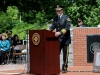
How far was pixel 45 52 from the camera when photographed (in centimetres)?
928

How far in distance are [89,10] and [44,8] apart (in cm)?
434

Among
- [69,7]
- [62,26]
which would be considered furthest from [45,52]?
[69,7]

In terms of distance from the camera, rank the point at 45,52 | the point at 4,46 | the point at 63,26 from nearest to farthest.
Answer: the point at 45,52 < the point at 63,26 < the point at 4,46

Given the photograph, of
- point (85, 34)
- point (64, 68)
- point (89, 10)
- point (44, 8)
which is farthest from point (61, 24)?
point (44, 8)

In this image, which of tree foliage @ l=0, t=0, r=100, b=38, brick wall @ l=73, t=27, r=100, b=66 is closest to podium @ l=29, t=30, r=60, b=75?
brick wall @ l=73, t=27, r=100, b=66

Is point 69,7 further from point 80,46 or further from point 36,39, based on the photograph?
point 36,39

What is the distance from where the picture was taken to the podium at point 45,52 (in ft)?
30.4

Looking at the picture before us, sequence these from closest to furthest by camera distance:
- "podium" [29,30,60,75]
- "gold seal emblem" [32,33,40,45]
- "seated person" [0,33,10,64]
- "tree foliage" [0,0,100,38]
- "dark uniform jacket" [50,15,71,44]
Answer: "podium" [29,30,60,75]
"gold seal emblem" [32,33,40,45]
"dark uniform jacket" [50,15,71,44]
"seated person" [0,33,10,64]
"tree foliage" [0,0,100,38]

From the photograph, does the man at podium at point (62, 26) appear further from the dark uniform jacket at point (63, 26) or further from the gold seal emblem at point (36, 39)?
the gold seal emblem at point (36, 39)

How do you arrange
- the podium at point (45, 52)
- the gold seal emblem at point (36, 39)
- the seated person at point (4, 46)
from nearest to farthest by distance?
the podium at point (45, 52), the gold seal emblem at point (36, 39), the seated person at point (4, 46)

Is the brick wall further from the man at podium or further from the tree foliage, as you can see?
the tree foliage

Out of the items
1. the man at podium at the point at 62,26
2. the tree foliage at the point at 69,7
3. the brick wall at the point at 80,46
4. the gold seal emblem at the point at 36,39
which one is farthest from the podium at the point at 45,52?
the tree foliage at the point at 69,7

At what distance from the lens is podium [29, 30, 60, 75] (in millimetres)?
9266

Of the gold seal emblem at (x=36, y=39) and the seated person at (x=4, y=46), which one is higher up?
the gold seal emblem at (x=36, y=39)
